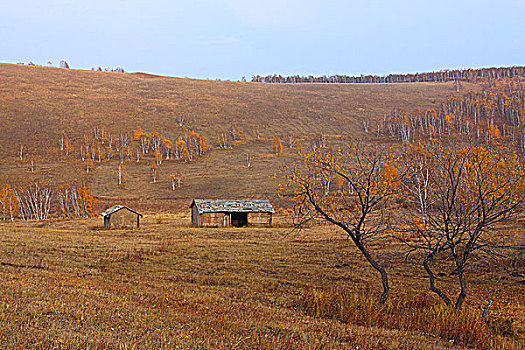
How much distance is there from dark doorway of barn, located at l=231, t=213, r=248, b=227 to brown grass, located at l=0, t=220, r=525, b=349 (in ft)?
61.5

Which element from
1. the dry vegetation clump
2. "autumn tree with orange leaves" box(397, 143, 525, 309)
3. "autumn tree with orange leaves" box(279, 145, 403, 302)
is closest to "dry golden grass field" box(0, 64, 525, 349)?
the dry vegetation clump

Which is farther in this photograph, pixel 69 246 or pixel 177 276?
pixel 69 246

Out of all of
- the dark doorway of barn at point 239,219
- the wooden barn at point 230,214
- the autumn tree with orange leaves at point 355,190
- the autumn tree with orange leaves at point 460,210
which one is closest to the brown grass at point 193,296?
the autumn tree with orange leaves at point 460,210

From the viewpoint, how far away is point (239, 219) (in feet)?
150

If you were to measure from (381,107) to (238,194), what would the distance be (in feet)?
289

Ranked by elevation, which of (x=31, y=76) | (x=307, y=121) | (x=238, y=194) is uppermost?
(x=31, y=76)

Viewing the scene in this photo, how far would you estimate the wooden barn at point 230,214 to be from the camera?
1740 inches

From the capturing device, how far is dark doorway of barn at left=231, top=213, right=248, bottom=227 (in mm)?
45281

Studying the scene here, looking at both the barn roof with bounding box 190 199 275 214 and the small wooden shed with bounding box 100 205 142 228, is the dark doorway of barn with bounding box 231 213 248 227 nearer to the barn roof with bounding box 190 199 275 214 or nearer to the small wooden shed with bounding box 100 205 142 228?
the barn roof with bounding box 190 199 275 214

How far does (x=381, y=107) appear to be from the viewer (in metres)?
142

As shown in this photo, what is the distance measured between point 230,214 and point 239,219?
1.20 m

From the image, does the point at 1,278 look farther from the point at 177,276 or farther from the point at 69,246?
the point at 69,246

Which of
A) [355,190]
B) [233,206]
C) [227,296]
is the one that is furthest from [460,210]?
[233,206]

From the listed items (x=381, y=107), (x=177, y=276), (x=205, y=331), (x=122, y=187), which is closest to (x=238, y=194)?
(x=122, y=187)
